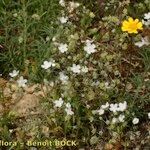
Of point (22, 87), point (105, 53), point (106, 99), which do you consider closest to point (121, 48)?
point (105, 53)

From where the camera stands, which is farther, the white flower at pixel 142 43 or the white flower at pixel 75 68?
the white flower at pixel 142 43

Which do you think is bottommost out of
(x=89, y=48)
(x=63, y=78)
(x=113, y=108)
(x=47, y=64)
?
(x=113, y=108)

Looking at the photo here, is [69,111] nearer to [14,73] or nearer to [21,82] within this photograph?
[21,82]

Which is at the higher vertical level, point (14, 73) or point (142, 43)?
point (142, 43)

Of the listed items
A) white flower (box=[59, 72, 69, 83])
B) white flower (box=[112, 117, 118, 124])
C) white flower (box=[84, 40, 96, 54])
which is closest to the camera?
white flower (box=[112, 117, 118, 124])

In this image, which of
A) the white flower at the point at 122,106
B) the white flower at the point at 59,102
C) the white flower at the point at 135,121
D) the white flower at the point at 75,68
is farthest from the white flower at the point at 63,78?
the white flower at the point at 135,121

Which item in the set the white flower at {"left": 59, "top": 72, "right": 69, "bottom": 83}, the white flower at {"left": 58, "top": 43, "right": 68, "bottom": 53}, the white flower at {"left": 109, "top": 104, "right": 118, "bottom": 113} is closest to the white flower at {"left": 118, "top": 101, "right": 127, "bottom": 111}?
the white flower at {"left": 109, "top": 104, "right": 118, "bottom": 113}

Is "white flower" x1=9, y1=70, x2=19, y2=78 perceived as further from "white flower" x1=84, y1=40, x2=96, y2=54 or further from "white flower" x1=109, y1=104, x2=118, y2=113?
"white flower" x1=109, y1=104, x2=118, y2=113

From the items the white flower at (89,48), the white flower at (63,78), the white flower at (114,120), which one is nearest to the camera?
the white flower at (114,120)

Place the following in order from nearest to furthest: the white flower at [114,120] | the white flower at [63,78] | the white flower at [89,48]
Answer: the white flower at [114,120] → the white flower at [63,78] → the white flower at [89,48]

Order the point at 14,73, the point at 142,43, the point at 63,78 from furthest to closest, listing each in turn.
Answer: the point at 142,43, the point at 14,73, the point at 63,78

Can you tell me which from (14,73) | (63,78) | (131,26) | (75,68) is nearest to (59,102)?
(63,78)

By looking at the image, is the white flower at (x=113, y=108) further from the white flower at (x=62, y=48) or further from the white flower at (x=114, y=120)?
the white flower at (x=62, y=48)

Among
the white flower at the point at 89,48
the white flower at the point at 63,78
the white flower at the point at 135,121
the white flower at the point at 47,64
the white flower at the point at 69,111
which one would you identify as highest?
the white flower at the point at 89,48
